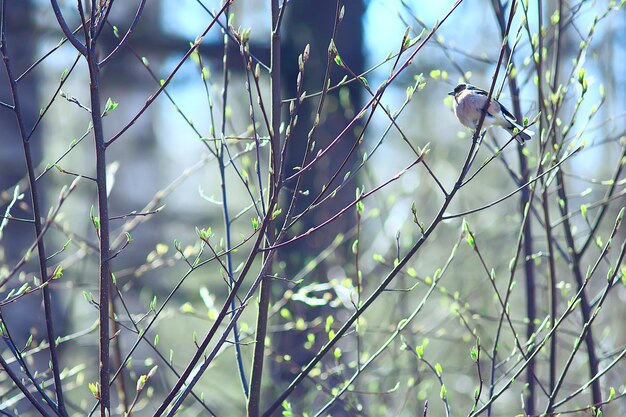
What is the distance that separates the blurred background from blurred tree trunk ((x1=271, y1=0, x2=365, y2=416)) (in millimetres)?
13

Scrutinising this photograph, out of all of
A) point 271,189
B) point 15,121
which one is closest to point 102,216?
point 271,189

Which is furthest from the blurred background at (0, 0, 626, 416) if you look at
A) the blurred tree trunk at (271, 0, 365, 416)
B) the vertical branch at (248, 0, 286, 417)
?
the vertical branch at (248, 0, 286, 417)

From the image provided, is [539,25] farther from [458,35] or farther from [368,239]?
[458,35]

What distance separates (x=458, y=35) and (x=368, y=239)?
2.10 meters

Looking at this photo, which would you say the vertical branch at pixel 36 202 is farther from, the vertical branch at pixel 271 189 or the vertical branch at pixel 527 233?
the vertical branch at pixel 527 233

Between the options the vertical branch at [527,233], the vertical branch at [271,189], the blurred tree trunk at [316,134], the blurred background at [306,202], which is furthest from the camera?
the blurred tree trunk at [316,134]

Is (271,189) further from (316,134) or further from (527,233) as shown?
(316,134)

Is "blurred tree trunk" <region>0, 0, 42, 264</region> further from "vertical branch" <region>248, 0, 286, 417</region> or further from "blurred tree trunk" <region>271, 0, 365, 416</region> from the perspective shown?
"vertical branch" <region>248, 0, 286, 417</region>

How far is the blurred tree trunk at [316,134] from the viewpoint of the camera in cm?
449

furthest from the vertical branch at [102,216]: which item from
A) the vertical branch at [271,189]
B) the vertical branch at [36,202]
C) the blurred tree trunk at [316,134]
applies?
the blurred tree trunk at [316,134]

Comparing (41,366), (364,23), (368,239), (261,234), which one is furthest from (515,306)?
(261,234)

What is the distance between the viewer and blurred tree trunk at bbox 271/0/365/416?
177 inches

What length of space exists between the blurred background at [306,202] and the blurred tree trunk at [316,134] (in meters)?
0.01

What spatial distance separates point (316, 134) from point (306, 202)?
0.48 m
